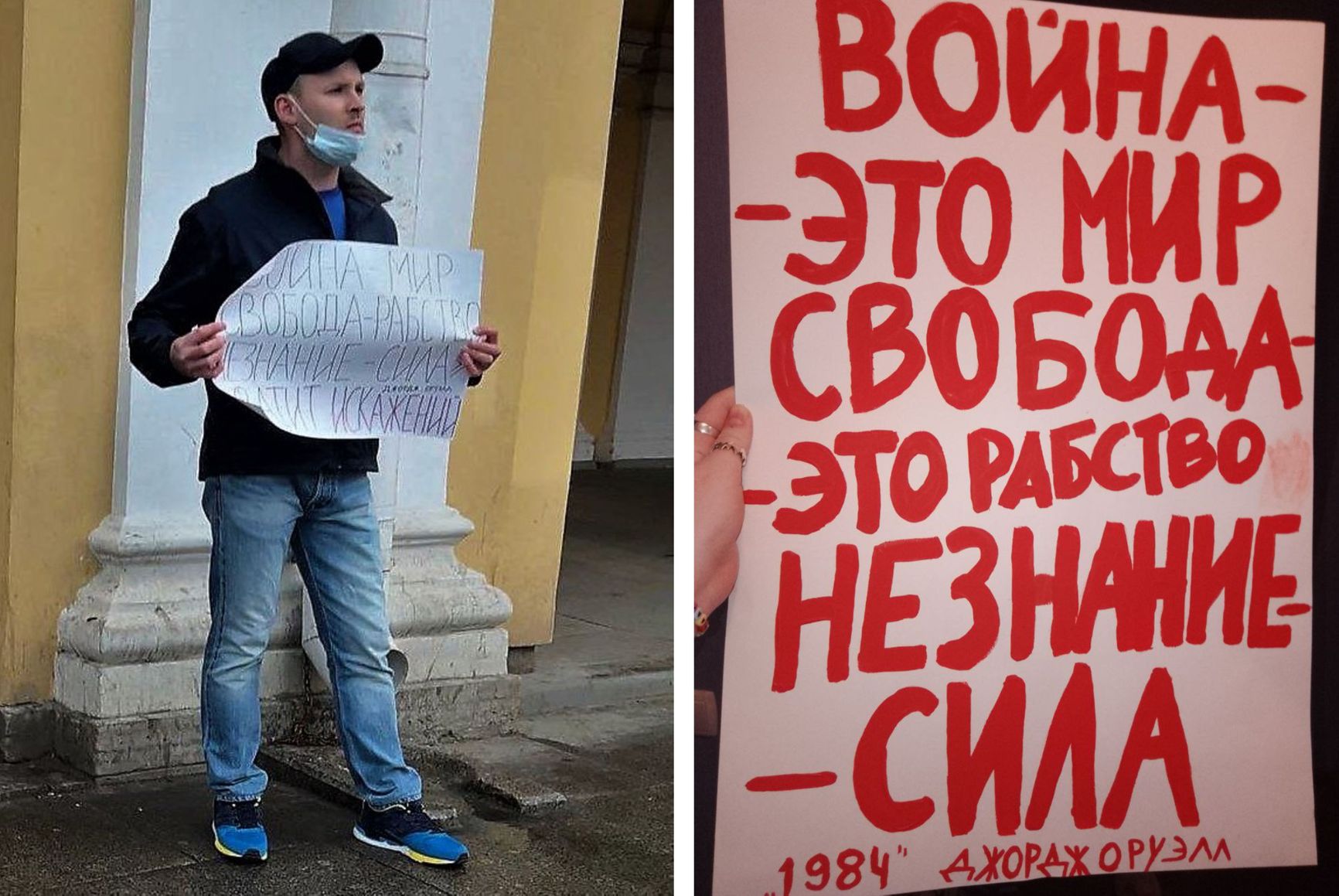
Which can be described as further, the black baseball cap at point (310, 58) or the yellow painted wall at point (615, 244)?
the yellow painted wall at point (615, 244)

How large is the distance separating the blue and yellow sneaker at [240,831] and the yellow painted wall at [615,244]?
8857 millimetres

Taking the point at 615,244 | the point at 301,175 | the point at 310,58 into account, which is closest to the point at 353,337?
the point at 301,175

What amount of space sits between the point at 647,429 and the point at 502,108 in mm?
7921

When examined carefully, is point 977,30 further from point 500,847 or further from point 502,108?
point 502,108

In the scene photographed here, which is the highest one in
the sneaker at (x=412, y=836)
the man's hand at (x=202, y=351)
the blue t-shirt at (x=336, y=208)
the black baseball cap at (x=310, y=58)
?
the black baseball cap at (x=310, y=58)

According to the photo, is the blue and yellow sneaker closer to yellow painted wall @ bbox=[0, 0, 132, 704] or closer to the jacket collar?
yellow painted wall @ bbox=[0, 0, 132, 704]

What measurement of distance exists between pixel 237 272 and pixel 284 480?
0.47 meters

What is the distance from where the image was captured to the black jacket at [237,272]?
394 cm

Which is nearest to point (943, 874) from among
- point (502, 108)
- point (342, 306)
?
point (342, 306)

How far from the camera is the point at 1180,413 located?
2652 mm

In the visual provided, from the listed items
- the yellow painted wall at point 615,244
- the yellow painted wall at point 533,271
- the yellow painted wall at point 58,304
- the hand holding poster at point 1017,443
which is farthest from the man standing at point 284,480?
the yellow painted wall at point 615,244

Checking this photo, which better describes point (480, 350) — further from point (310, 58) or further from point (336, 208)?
point (310, 58)

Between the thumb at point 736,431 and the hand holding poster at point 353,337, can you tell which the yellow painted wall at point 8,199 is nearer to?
the hand holding poster at point 353,337

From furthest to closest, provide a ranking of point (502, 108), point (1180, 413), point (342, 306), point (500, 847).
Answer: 1. point (502, 108)
2. point (500, 847)
3. point (342, 306)
4. point (1180, 413)
